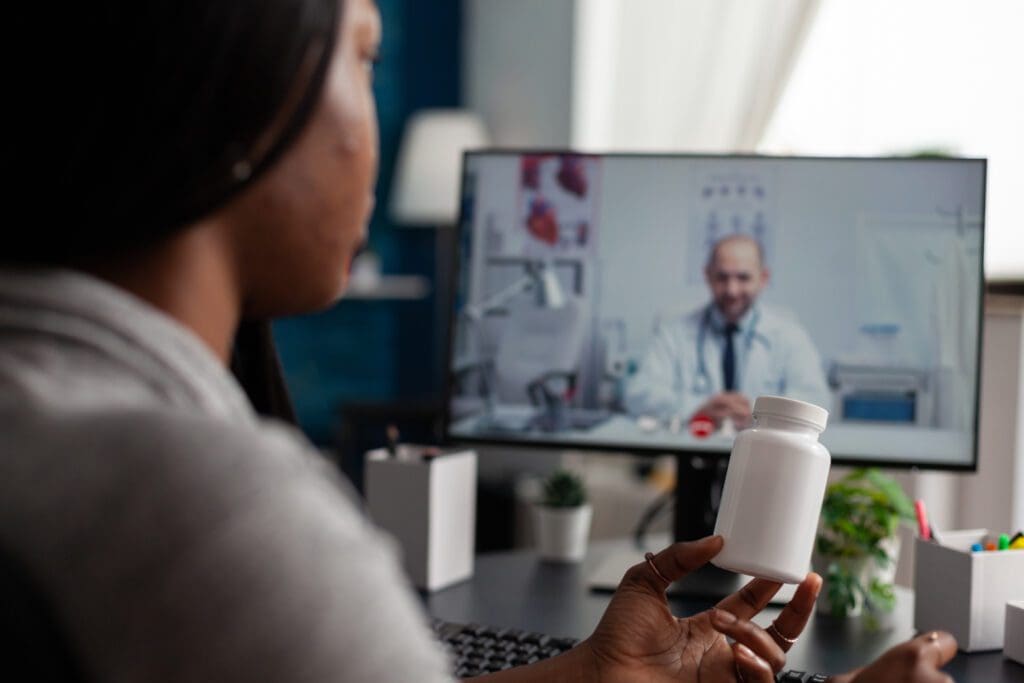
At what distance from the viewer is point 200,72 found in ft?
1.52

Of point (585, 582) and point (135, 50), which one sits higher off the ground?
point (135, 50)

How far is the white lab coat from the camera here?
125 centimetres

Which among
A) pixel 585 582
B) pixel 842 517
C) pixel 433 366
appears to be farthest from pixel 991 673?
pixel 433 366

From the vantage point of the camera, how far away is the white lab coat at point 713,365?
1251 mm

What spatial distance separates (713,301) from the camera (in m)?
1.28

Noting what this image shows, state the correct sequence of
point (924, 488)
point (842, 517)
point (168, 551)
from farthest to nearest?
point (924, 488) < point (842, 517) < point (168, 551)

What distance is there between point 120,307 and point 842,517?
0.93m

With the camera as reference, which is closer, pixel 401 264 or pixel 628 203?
pixel 628 203

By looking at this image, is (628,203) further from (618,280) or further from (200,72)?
(200,72)

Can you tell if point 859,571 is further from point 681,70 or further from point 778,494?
point 681,70

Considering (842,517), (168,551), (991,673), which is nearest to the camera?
(168,551)

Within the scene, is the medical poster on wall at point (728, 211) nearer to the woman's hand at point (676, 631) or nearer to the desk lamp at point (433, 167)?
the woman's hand at point (676, 631)

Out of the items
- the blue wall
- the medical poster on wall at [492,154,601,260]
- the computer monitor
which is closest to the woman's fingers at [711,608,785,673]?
the computer monitor

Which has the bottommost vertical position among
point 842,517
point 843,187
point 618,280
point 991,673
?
point 991,673
